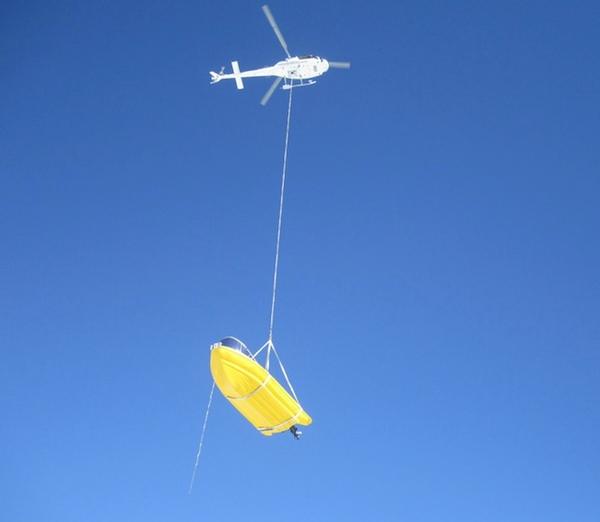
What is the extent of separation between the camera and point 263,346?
13602 mm

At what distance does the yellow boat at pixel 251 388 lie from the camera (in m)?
12.4

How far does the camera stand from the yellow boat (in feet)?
40.8

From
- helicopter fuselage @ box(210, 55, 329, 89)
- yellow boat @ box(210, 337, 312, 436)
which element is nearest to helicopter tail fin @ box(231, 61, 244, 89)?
helicopter fuselage @ box(210, 55, 329, 89)

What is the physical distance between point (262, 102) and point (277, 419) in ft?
33.7

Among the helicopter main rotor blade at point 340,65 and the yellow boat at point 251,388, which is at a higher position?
the helicopter main rotor blade at point 340,65

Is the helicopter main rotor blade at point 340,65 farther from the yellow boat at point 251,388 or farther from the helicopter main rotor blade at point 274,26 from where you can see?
the yellow boat at point 251,388

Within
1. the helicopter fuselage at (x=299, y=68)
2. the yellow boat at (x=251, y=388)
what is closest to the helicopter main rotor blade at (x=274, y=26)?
the helicopter fuselage at (x=299, y=68)

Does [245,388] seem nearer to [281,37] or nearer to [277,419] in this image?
[277,419]

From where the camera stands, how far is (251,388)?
1266 cm

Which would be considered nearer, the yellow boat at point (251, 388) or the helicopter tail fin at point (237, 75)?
the yellow boat at point (251, 388)

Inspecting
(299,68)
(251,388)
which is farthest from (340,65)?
(251,388)

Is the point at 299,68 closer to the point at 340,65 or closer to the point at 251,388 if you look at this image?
the point at 340,65

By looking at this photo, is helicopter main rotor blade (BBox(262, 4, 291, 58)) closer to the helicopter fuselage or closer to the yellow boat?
the helicopter fuselage

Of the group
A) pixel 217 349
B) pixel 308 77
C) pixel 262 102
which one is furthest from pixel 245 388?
pixel 308 77
